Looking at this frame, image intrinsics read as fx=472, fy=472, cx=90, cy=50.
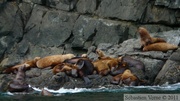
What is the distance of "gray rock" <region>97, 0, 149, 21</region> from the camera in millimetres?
25312

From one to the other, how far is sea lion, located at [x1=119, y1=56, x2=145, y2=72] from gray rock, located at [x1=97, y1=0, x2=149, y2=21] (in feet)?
23.1

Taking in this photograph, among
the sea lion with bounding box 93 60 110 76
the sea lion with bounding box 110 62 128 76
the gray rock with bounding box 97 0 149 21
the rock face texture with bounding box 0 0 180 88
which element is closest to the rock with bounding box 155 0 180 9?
the rock face texture with bounding box 0 0 180 88

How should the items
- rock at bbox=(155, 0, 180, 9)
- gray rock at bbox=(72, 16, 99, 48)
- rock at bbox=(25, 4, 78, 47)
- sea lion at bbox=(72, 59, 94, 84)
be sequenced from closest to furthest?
sea lion at bbox=(72, 59, 94, 84) → rock at bbox=(155, 0, 180, 9) → gray rock at bbox=(72, 16, 99, 48) → rock at bbox=(25, 4, 78, 47)

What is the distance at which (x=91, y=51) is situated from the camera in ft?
69.4

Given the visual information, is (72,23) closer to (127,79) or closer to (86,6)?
(86,6)

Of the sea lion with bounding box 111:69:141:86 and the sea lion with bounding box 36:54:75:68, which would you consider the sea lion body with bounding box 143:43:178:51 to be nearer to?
the sea lion with bounding box 111:69:141:86

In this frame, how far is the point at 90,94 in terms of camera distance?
15.1 meters

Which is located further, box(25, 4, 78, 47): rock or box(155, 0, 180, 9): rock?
box(25, 4, 78, 47): rock

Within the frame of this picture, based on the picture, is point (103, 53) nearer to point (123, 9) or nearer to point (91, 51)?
point (91, 51)

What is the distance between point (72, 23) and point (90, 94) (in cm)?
1183

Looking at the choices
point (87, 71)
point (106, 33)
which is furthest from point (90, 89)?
point (106, 33)

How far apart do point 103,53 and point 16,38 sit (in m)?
8.80

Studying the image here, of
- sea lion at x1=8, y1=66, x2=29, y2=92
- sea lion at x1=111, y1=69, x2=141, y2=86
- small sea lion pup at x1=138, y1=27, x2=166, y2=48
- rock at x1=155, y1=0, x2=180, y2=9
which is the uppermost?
rock at x1=155, y1=0, x2=180, y2=9

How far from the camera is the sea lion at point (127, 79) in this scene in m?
16.9
